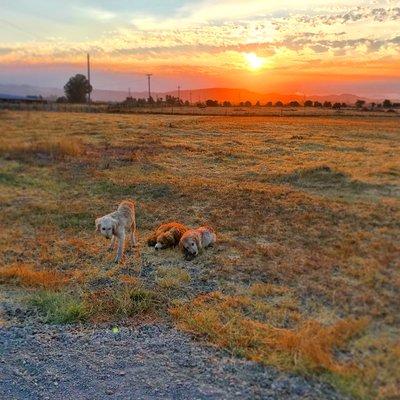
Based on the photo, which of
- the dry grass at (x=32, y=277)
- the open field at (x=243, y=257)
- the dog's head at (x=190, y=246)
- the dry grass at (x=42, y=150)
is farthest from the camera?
the dry grass at (x=42, y=150)

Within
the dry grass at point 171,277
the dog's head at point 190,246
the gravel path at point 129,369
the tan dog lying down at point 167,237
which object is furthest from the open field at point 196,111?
the gravel path at point 129,369

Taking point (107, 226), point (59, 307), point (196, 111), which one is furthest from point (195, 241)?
point (196, 111)

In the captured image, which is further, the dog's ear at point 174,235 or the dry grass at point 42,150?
the dry grass at point 42,150

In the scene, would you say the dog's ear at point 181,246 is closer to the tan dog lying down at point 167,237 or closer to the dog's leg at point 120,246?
the tan dog lying down at point 167,237

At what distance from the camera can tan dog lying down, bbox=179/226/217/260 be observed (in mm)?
8727

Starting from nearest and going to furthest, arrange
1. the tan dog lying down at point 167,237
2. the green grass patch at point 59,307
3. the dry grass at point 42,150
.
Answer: the green grass patch at point 59,307 → the tan dog lying down at point 167,237 → the dry grass at point 42,150

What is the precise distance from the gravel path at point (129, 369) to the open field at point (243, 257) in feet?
0.78

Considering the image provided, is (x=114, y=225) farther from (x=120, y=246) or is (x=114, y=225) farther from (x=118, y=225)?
(x=120, y=246)

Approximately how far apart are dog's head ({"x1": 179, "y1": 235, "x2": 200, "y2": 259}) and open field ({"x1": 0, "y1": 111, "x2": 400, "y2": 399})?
0.22m

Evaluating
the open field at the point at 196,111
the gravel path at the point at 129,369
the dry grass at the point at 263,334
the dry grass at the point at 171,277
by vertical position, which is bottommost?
the gravel path at the point at 129,369

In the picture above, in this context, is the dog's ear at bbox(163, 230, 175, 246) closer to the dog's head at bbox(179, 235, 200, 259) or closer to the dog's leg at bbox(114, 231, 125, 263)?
the dog's head at bbox(179, 235, 200, 259)

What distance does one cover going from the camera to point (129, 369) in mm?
5355

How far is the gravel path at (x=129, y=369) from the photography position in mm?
4805

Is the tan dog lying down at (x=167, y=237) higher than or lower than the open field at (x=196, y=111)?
lower
